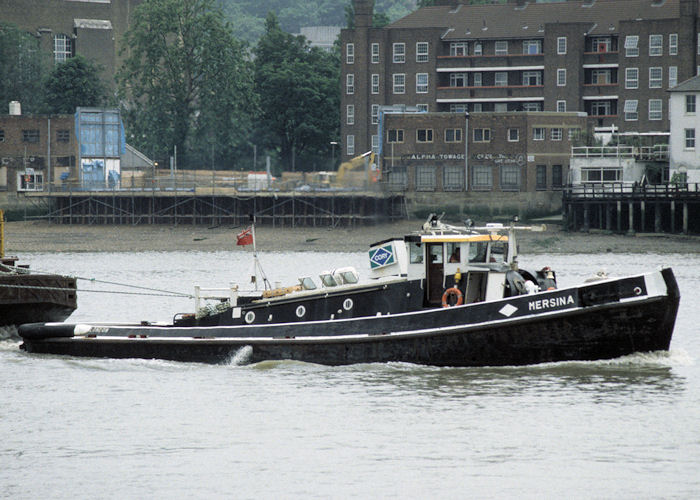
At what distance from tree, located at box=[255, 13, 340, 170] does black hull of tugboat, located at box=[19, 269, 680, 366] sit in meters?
86.7

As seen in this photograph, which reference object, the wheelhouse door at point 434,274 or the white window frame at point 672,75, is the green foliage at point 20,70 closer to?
the white window frame at point 672,75

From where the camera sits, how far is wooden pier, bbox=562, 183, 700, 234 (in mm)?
74500

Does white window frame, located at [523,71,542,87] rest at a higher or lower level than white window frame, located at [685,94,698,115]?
higher

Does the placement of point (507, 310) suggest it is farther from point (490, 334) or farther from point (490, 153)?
point (490, 153)

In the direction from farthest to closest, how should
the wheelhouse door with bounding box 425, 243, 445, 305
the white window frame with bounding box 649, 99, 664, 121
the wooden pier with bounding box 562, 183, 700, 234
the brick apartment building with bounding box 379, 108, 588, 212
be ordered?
the white window frame with bounding box 649, 99, 664, 121, the brick apartment building with bounding box 379, 108, 588, 212, the wooden pier with bounding box 562, 183, 700, 234, the wheelhouse door with bounding box 425, 243, 445, 305

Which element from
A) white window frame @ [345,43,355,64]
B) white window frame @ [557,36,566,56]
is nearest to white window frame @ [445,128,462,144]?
white window frame @ [557,36,566,56]

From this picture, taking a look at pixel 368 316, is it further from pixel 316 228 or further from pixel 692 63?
pixel 692 63

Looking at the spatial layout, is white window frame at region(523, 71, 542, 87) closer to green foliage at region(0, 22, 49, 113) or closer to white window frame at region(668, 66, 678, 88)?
white window frame at region(668, 66, 678, 88)

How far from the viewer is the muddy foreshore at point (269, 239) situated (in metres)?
71.4

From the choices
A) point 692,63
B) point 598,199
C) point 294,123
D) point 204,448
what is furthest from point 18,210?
point 204,448

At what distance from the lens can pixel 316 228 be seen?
84938mm

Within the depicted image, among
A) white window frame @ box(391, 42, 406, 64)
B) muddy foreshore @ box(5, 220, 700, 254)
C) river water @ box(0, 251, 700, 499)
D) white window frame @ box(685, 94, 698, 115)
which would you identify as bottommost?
river water @ box(0, 251, 700, 499)

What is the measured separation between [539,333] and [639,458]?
593 cm

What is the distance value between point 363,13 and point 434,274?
85610 mm
